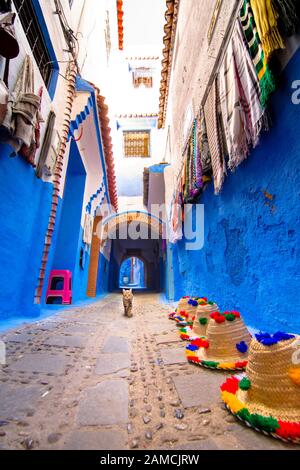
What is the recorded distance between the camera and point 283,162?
167 cm

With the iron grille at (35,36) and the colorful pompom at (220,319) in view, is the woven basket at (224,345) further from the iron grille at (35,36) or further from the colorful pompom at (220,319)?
the iron grille at (35,36)

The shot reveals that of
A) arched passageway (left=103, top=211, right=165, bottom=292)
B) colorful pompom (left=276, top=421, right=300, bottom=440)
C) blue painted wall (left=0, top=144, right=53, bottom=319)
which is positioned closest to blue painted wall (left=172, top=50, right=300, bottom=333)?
colorful pompom (left=276, top=421, right=300, bottom=440)

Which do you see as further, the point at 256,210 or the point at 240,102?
the point at 256,210

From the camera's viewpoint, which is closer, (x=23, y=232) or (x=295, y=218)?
(x=295, y=218)

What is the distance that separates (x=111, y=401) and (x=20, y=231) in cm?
260

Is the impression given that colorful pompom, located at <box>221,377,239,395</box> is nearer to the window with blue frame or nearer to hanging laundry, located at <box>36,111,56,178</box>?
hanging laundry, located at <box>36,111,56,178</box>

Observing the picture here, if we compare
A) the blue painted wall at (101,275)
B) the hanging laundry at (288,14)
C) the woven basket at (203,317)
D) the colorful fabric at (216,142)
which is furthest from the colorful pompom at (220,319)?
the blue painted wall at (101,275)

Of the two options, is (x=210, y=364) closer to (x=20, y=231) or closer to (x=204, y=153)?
(x=204, y=153)

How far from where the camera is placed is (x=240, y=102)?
189 cm

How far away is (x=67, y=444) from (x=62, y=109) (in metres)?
4.51

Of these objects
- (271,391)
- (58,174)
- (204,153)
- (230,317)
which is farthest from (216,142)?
(58,174)

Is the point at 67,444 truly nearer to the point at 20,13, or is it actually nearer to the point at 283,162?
the point at 283,162

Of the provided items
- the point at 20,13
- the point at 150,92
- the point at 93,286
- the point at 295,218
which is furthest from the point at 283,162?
the point at 150,92

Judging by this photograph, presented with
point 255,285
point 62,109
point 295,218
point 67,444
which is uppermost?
point 62,109
